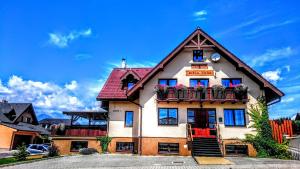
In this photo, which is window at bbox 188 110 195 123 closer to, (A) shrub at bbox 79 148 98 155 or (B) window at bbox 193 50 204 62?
(B) window at bbox 193 50 204 62

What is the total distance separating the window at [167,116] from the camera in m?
22.5

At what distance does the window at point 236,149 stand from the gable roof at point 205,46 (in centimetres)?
562

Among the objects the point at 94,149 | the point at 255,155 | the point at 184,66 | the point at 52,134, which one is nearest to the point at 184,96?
the point at 184,66

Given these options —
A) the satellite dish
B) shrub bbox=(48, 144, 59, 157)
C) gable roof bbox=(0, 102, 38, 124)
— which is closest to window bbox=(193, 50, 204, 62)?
the satellite dish

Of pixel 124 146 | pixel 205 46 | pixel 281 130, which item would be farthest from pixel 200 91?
pixel 124 146

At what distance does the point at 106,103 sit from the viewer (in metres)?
27.1

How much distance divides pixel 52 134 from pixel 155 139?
11359mm

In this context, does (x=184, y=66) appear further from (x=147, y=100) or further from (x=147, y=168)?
(x=147, y=168)

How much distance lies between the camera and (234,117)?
2236cm

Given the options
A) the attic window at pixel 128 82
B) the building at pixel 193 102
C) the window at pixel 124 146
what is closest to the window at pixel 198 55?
the building at pixel 193 102

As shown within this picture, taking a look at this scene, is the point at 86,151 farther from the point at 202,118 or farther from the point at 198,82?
the point at 198,82

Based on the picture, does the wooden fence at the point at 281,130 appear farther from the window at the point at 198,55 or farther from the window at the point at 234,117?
the window at the point at 198,55

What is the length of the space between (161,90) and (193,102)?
3.19 metres

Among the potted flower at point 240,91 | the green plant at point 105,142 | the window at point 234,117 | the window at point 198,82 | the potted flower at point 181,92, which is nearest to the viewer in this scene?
the potted flower at point 240,91
